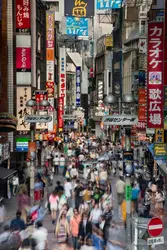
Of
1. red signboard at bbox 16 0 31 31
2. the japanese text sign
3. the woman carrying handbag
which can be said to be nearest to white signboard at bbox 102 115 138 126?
the woman carrying handbag

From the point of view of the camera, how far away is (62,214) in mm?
17062

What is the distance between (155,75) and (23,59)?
14.3 meters

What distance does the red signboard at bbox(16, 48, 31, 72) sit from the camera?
1567 inches

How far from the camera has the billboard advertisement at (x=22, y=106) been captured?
131 ft

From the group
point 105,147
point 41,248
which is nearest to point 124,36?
point 105,147

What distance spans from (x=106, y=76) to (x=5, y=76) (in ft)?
215

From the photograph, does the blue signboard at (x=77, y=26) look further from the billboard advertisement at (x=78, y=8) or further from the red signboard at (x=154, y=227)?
the red signboard at (x=154, y=227)

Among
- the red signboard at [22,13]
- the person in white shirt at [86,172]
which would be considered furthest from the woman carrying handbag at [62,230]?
the red signboard at [22,13]

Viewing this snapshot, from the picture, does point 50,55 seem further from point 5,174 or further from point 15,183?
point 5,174

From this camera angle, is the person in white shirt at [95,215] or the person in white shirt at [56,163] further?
the person in white shirt at [56,163]

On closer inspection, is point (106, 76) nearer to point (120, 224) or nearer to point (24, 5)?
point (24, 5)

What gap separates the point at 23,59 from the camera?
40031 mm

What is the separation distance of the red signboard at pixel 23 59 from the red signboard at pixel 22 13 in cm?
157

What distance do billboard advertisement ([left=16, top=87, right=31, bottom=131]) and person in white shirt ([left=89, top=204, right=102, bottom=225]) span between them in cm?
2258
